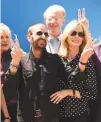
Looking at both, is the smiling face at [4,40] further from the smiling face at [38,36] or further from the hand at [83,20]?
the hand at [83,20]

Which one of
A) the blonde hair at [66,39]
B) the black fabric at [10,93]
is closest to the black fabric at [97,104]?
the blonde hair at [66,39]

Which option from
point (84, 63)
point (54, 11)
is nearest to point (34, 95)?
point (84, 63)

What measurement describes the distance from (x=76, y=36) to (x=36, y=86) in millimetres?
422

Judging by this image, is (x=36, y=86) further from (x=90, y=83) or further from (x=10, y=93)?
(x=90, y=83)

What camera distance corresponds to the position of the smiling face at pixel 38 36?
2.24 meters

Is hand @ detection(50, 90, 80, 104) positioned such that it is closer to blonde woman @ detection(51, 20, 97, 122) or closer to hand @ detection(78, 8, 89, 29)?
blonde woman @ detection(51, 20, 97, 122)

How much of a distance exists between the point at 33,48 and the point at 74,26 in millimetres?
306

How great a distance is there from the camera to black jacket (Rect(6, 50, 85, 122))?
2.19m

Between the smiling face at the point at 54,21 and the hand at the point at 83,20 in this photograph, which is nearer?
the hand at the point at 83,20

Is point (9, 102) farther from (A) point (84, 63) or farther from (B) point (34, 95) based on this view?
(A) point (84, 63)

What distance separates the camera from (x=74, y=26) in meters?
2.31

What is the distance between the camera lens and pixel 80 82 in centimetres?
224

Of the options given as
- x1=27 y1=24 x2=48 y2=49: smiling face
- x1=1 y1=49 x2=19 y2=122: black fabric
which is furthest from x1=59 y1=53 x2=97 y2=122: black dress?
x1=1 y1=49 x2=19 y2=122: black fabric

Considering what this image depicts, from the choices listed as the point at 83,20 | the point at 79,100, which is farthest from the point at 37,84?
the point at 83,20
